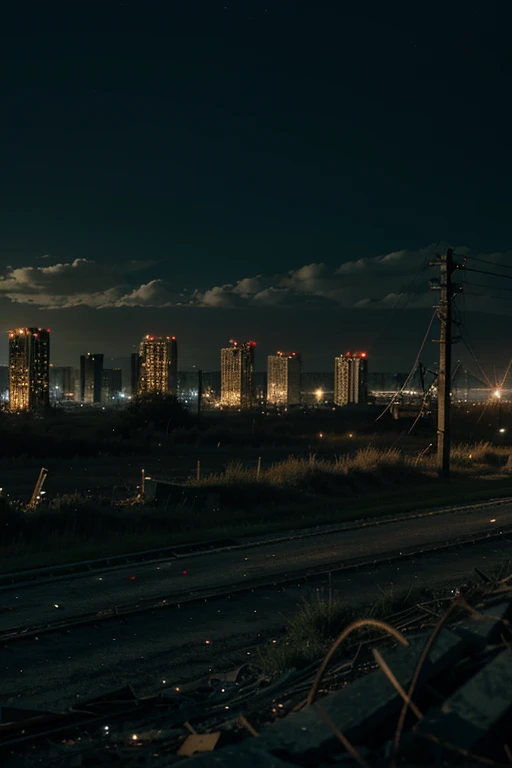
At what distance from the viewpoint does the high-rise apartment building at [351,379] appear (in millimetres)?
171875

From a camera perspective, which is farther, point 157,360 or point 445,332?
point 157,360

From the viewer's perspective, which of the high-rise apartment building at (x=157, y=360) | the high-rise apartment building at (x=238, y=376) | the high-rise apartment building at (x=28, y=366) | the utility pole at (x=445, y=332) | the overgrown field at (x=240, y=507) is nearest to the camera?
the overgrown field at (x=240, y=507)

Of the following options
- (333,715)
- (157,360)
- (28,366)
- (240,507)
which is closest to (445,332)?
(240,507)

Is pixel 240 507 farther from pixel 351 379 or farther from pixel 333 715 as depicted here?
pixel 351 379

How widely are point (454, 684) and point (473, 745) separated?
42.9 inches

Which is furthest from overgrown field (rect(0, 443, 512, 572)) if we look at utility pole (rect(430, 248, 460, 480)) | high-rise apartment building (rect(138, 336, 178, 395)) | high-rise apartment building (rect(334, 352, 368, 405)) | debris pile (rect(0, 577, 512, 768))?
high-rise apartment building (rect(334, 352, 368, 405))

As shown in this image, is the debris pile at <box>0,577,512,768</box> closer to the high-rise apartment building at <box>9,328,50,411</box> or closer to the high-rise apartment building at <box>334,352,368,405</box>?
the high-rise apartment building at <box>9,328,50,411</box>

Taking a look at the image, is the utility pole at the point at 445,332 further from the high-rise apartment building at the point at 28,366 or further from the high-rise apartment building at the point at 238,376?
the high-rise apartment building at the point at 238,376

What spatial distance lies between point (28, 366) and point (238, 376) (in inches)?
2302

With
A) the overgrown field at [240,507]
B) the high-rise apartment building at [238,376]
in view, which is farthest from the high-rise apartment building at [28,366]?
the overgrown field at [240,507]

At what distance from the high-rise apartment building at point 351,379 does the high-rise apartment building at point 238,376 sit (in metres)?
20.7

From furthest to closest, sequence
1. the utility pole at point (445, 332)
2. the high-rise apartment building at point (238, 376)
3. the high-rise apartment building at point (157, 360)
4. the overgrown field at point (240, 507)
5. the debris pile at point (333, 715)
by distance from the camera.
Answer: the high-rise apartment building at point (238, 376) < the high-rise apartment building at point (157, 360) < the utility pole at point (445, 332) < the overgrown field at point (240, 507) < the debris pile at point (333, 715)

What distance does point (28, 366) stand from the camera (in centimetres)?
12794

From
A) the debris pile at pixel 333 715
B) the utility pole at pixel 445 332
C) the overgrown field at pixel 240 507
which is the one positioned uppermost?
the utility pole at pixel 445 332
